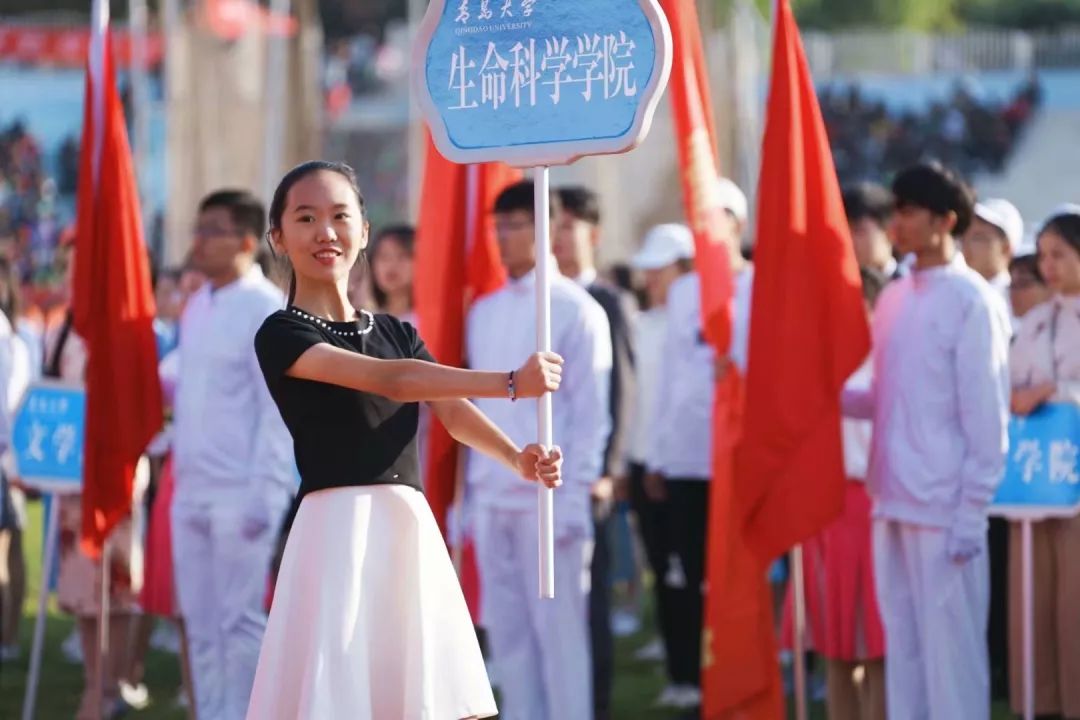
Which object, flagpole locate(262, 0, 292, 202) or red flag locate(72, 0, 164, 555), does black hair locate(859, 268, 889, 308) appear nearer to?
red flag locate(72, 0, 164, 555)

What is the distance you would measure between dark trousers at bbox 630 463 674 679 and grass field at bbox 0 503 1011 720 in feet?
0.86

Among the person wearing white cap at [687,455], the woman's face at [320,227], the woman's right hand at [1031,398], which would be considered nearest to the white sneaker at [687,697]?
the person wearing white cap at [687,455]

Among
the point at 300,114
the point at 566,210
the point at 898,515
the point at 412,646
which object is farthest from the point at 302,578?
the point at 300,114

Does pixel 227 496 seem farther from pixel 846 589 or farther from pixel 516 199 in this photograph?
pixel 846 589

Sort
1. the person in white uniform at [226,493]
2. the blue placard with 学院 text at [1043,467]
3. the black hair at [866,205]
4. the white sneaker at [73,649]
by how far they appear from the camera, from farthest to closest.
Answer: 1. the white sneaker at [73,649]
2. the black hair at [866,205]
3. the person in white uniform at [226,493]
4. the blue placard with 学院 text at [1043,467]

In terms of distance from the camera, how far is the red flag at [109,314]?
711cm

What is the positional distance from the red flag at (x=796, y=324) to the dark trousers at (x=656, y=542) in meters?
2.06

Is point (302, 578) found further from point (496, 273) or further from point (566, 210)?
point (566, 210)

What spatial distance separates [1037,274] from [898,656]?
2.35m

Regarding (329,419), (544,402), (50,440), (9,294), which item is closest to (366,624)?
(329,419)

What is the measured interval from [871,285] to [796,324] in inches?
40.7

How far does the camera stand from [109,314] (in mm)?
7168

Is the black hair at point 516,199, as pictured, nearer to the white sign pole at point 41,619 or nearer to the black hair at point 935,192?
the black hair at point 935,192

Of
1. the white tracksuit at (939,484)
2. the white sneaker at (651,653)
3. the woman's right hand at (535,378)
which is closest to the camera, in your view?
the woman's right hand at (535,378)
